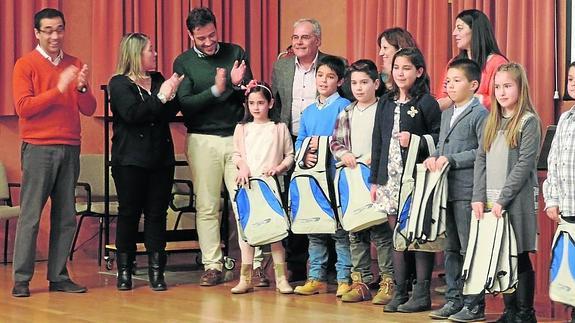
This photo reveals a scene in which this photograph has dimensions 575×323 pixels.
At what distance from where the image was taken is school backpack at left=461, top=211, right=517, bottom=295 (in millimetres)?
4699

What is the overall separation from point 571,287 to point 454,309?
0.68 metres

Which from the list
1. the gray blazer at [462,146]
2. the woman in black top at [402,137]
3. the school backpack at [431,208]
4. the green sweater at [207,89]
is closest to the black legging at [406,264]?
the woman in black top at [402,137]

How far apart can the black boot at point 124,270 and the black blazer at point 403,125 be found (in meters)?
1.65

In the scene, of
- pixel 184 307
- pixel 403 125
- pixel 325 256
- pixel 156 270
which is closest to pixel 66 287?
pixel 156 270

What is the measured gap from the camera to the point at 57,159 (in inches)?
236

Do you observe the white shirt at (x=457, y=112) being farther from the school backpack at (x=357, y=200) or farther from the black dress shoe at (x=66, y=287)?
the black dress shoe at (x=66, y=287)

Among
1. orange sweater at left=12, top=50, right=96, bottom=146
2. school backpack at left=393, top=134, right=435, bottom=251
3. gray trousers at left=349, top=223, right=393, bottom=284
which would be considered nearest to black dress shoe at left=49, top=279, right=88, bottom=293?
orange sweater at left=12, top=50, right=96, bottom=146

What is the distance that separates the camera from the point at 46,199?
239 inches

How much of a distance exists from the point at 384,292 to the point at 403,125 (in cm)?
89

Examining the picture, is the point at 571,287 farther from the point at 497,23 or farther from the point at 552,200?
the point at 497,23

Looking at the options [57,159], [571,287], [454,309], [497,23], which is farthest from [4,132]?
[571,287]

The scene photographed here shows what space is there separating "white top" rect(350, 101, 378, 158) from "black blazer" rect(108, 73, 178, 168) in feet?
3.78

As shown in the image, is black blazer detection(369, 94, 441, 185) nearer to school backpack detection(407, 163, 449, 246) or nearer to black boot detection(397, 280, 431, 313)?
school backpack detection(407, 163, 449, 246)

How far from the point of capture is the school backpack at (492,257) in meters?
4.70
